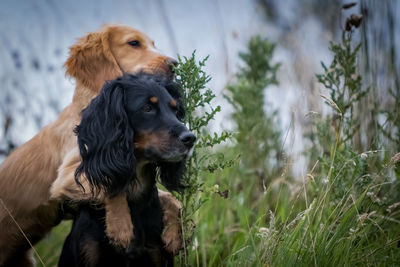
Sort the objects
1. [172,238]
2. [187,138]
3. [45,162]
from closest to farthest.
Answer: [187,138] < [172,238] < [45,162]

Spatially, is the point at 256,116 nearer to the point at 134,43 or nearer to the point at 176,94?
the point at 134,43

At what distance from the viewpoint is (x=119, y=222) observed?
92.7 inches

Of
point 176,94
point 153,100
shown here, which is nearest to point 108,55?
point 176,94

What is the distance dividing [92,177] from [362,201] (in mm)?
1533

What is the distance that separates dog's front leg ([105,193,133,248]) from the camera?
232 centimetres

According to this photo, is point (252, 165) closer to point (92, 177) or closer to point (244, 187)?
point (244, 187)

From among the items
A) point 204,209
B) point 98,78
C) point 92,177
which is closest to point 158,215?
point 92,177

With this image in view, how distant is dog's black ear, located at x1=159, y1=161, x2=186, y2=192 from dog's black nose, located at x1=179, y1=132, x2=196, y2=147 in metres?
0.32

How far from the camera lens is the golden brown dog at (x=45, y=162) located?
10.7 feet

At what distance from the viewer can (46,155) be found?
11.0 ft

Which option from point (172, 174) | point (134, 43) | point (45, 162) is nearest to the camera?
point (172, 174)

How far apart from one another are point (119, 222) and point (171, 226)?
302 mm

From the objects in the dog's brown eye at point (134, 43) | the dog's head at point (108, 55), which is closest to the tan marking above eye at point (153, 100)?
the dog's head at point (108, 55)

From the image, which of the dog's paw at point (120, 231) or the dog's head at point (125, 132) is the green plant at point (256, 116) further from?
the dog's paw at point (120, 231)
